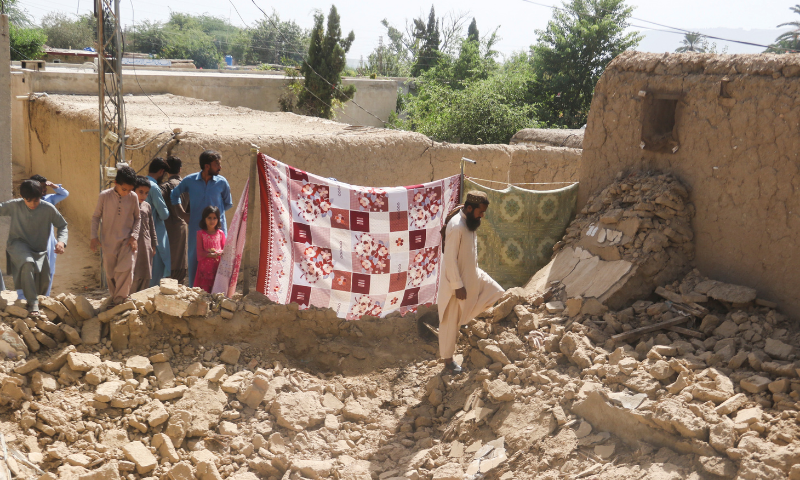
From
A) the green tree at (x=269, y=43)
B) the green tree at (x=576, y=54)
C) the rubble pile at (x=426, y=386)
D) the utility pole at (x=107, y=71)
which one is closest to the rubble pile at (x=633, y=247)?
the rubble pile at (x=426, y=386)

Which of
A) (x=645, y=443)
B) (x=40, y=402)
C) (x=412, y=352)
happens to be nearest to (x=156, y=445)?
(x=40, y=402)

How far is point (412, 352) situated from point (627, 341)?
66.8 inches

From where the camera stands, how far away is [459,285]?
15.5 ft

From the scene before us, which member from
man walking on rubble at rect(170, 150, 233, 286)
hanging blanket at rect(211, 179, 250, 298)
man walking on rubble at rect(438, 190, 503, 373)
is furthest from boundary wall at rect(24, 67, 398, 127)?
man walking on rubble at rect(438, 190, 503, 373)

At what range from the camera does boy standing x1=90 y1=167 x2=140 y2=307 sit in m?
4.72

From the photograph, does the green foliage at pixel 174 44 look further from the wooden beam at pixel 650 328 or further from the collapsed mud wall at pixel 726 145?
the wooden beam at pixel 650 328

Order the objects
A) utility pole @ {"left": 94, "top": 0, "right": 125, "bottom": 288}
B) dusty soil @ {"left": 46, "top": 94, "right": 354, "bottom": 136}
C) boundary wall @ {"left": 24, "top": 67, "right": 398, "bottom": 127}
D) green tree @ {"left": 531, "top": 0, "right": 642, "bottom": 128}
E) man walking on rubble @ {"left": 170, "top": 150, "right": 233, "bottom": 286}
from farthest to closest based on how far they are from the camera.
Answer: green tree @ {"left": 531, "top": 0, "right": 642, "bottom": 128} < boundary wall @ {"left": 24, "top": 67, "right": 398, "bottom": 127} < dusty soil @ {"left": 46, "top": 94, "right": 354, "bottom": 136} < utility pole @ {"left": 94, "top": 0, "right": 125, "bottom": 288} < man walking on rubble @ {"left": 170, "top": 150, "right": 233, "bottom": 286}

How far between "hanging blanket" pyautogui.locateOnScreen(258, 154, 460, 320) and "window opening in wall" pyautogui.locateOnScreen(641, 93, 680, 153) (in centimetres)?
166

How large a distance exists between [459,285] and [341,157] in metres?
3.03

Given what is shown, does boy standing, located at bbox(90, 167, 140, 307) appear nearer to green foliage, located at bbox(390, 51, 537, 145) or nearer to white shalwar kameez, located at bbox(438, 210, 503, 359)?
white shalwar kameez, located at bbox(438, 210, 503, 359)

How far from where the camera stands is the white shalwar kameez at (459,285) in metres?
4.72

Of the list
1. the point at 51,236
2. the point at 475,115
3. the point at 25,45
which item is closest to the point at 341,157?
the point at 51,236

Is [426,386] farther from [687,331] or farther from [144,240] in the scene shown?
[144,240]

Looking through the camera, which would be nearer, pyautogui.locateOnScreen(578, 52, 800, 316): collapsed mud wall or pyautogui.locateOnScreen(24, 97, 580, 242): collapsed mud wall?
pyautogui.locateOnScreen(578, 52, 800, 316): collapsed mud wall
